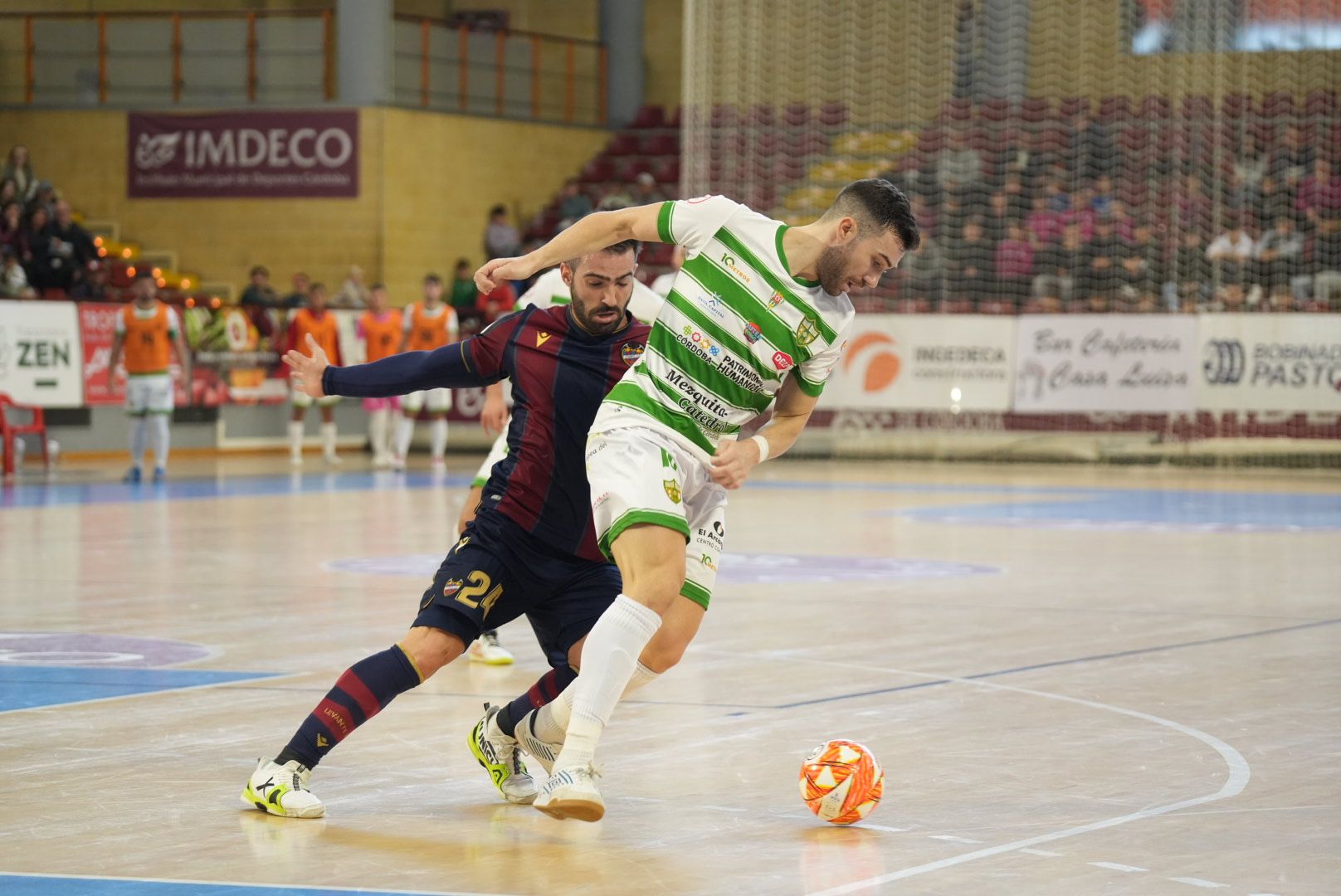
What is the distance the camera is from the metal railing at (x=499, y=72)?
30.9 metres

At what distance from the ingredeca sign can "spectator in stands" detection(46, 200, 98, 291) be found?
4096mm

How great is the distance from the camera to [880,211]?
5.43 meters

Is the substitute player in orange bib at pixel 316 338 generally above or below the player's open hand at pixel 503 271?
below

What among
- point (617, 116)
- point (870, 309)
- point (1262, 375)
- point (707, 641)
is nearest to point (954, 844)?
point (707, 641)

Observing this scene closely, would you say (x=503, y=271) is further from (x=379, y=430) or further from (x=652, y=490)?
(x=379, y=430)

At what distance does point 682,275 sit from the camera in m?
5.54

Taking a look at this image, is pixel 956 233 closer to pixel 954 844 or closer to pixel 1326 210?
pixel 1326 210

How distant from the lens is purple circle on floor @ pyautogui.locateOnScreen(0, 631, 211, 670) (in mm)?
8352

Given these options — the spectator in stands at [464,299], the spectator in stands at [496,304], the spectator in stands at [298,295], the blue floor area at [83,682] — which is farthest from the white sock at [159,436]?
the blue floor area at [83,682]

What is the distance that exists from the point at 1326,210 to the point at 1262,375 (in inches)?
151

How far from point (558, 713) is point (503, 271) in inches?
50.5

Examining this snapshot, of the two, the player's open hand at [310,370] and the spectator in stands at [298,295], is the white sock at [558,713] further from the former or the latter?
the spectator in stands at [298,295]

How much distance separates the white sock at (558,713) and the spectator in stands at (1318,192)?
75.8ft

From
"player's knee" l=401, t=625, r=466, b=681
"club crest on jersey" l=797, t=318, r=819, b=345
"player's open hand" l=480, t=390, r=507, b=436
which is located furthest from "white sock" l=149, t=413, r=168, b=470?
"club crest on jersey" l=797, t=318, r=819, b=345
